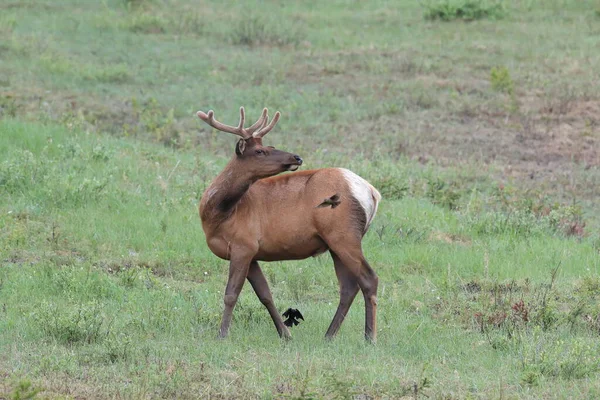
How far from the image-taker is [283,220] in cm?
876

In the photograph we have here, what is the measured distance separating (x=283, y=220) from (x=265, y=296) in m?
0.65

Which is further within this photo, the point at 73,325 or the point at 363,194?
the point at 363,194

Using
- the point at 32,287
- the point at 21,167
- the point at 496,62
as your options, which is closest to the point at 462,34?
the point at 496,62

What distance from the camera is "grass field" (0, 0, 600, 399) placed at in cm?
771

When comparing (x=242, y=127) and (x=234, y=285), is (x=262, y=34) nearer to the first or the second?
(x=242, y=127)

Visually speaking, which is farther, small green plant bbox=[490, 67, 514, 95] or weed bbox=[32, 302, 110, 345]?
small green plant bbox=[490, 67, 514, 95]

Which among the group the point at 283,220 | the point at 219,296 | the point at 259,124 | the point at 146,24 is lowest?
the point at 219,296

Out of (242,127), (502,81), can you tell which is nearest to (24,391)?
(242,127)

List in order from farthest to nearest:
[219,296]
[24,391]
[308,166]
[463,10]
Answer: [463,10] < [308,166] < [219,296] < [24,391]

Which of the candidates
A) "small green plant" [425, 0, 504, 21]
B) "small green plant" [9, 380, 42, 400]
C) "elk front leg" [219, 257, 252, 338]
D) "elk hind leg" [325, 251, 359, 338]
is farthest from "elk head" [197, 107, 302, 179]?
"small green plant" [425, 0, 504, 21]

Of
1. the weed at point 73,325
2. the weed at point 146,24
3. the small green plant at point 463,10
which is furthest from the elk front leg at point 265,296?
the small green plant at point 463,10

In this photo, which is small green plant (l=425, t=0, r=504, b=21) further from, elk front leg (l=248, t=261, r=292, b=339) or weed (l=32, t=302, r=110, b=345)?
weed (l=32, t=302, r=110, b=345)

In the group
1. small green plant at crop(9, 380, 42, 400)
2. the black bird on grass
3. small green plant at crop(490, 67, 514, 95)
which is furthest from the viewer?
small green plant at crop(490, 67, 514, 95)

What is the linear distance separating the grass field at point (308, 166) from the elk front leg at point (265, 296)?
19 cm
